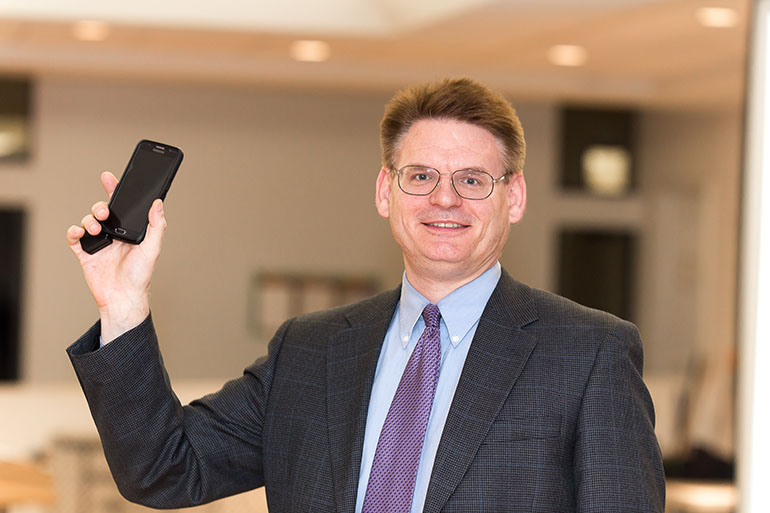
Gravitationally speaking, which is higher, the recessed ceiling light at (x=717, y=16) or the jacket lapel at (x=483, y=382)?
the recessed ceiling light at (x=717, y=16)

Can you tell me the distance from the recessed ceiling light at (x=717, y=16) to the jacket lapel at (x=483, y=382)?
13.4 feet

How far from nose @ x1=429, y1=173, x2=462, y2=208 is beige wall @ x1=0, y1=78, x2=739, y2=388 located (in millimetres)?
7296

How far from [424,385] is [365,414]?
0.11 meters

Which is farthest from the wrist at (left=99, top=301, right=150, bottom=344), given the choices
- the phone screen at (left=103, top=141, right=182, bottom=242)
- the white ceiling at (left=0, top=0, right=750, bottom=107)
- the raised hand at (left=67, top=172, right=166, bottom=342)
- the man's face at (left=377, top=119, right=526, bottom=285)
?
the white ceiling at (left=0, top=0, right=750, bottom=107)

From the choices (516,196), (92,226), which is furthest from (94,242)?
(516,196)

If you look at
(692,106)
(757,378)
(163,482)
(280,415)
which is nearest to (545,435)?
(280,415)

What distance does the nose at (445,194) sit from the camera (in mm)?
1652

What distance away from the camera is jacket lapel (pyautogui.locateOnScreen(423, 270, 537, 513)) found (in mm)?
1529

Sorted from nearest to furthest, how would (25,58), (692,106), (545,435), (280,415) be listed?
(545,435) → (280,415) → (25,58) → (692,106)

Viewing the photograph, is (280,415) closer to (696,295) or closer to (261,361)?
(261,361)

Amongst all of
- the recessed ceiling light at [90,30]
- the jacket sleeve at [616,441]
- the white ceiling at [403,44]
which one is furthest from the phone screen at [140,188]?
the recessed ceiling light at [90,30]

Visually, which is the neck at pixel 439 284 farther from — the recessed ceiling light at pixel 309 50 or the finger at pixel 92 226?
the recessed ceiling light at pixel 309 50

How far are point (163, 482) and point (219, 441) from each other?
113mm

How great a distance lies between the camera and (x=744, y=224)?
3795 millimetres
